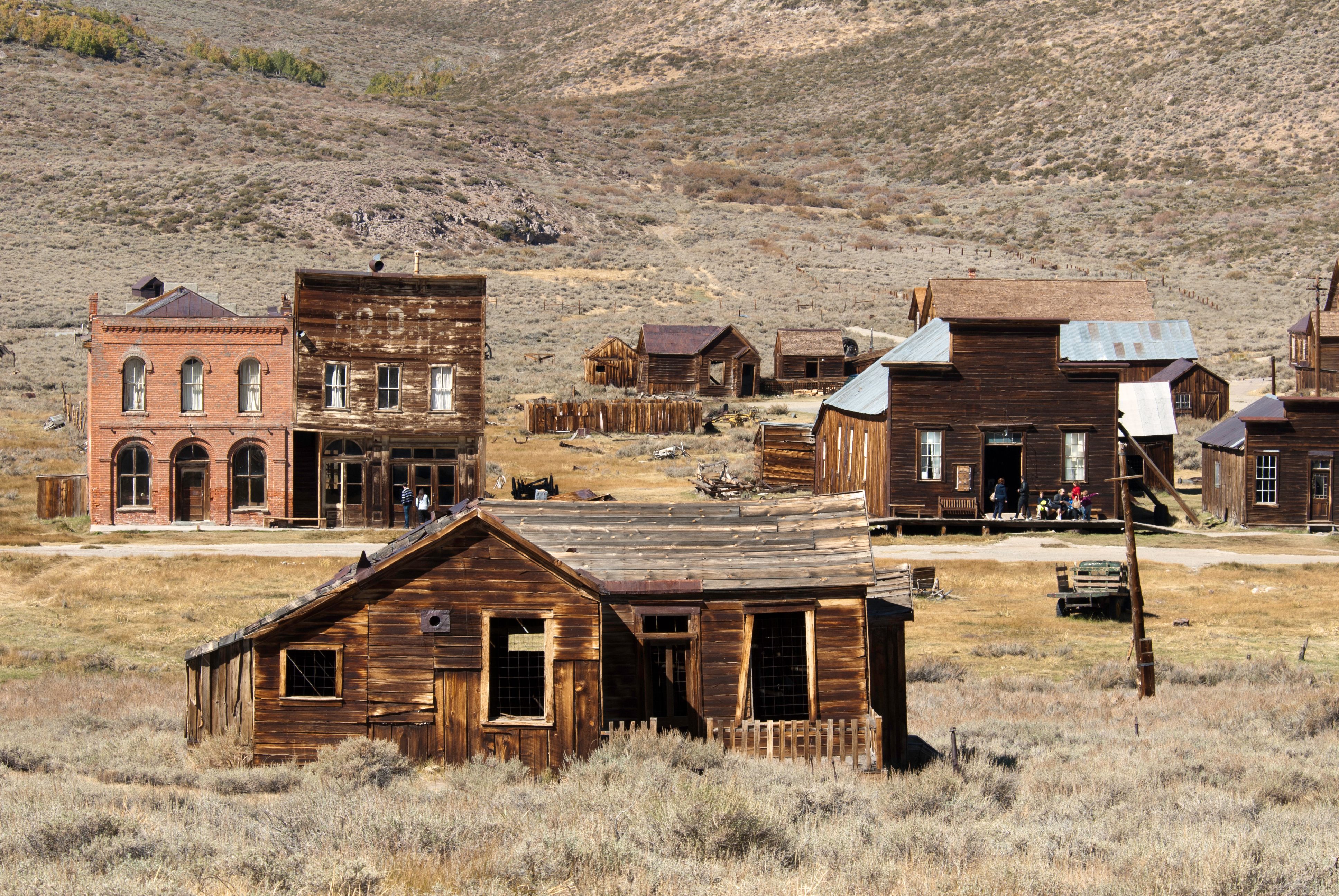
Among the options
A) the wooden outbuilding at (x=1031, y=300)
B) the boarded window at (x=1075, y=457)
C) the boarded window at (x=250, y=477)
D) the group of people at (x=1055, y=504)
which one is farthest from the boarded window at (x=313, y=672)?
the boarded window at (x=1075, y=457)

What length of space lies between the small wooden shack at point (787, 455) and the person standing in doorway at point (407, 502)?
13.0 meters

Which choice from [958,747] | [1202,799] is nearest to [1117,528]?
[958,747]

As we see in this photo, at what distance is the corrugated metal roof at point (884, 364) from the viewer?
38844mm

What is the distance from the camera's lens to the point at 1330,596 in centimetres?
2909

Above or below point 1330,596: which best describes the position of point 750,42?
above

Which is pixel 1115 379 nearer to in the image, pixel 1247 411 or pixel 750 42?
pixel 1247 411

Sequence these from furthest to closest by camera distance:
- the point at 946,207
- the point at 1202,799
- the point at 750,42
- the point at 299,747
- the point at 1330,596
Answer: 1. the point at 750,42
2. the point at 946,207
3. the point at 1330,596
4. the point at 299,747
5. the point at 1202,799

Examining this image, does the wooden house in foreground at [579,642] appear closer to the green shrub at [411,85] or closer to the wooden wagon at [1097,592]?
the wooden wagon at [1097,592]

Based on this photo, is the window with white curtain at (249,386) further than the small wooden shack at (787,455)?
No

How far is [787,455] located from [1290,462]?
1598 cm

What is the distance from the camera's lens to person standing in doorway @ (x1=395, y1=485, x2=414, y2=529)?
128 feet

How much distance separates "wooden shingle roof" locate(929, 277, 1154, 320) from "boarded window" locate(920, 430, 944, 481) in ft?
11.0

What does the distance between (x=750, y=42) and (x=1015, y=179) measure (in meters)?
61.6

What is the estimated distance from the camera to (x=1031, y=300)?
46094 mm
